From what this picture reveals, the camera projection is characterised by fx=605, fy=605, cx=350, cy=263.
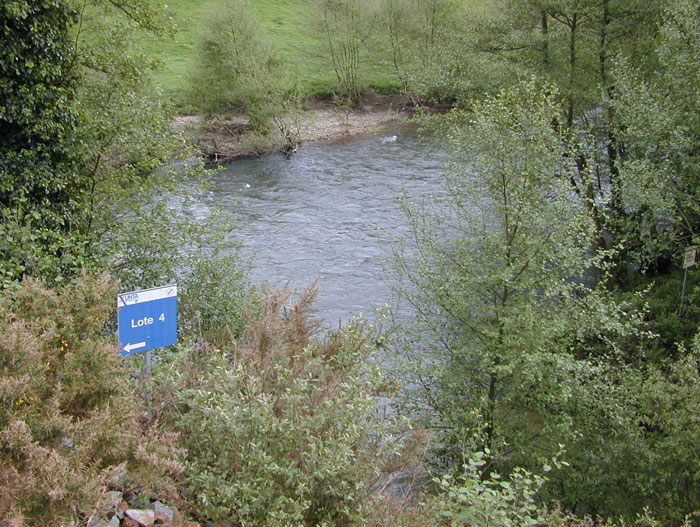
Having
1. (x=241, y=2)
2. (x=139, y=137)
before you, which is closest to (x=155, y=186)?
(x=139, y=137)

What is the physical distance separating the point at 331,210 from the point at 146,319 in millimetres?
21122

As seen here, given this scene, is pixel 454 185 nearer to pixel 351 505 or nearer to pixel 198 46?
pixel 351 505

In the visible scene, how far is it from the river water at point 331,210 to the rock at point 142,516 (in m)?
9.10

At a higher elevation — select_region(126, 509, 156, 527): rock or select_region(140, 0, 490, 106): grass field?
select_region(140, 0, 490, 106): grass field

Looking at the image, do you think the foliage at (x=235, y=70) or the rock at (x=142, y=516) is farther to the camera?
the foliage at (x=235, y=70)

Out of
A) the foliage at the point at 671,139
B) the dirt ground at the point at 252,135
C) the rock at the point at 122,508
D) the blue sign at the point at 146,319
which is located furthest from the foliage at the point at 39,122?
the dirt ground at the point at 252,135

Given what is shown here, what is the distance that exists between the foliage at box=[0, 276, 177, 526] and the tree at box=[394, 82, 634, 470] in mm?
5600

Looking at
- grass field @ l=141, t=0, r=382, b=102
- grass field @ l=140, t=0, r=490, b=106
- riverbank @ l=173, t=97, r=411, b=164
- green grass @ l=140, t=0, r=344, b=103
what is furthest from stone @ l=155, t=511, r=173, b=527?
green grass @ l=140, t=0, r=344, b=103

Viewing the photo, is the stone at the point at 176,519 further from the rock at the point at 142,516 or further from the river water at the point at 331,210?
the river water at the point at 331,210

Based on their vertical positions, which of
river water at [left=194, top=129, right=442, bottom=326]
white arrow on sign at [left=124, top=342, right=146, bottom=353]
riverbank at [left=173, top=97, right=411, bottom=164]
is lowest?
river water at [left=194, top=129, right=442, bottom=326]

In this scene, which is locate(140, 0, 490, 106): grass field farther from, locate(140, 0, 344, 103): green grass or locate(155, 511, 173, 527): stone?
locate(155, 511, 173, 527): stone

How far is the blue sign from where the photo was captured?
7.10m

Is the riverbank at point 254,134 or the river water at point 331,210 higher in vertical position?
the riverbank at point 254,134

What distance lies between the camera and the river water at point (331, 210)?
66.9 ft
